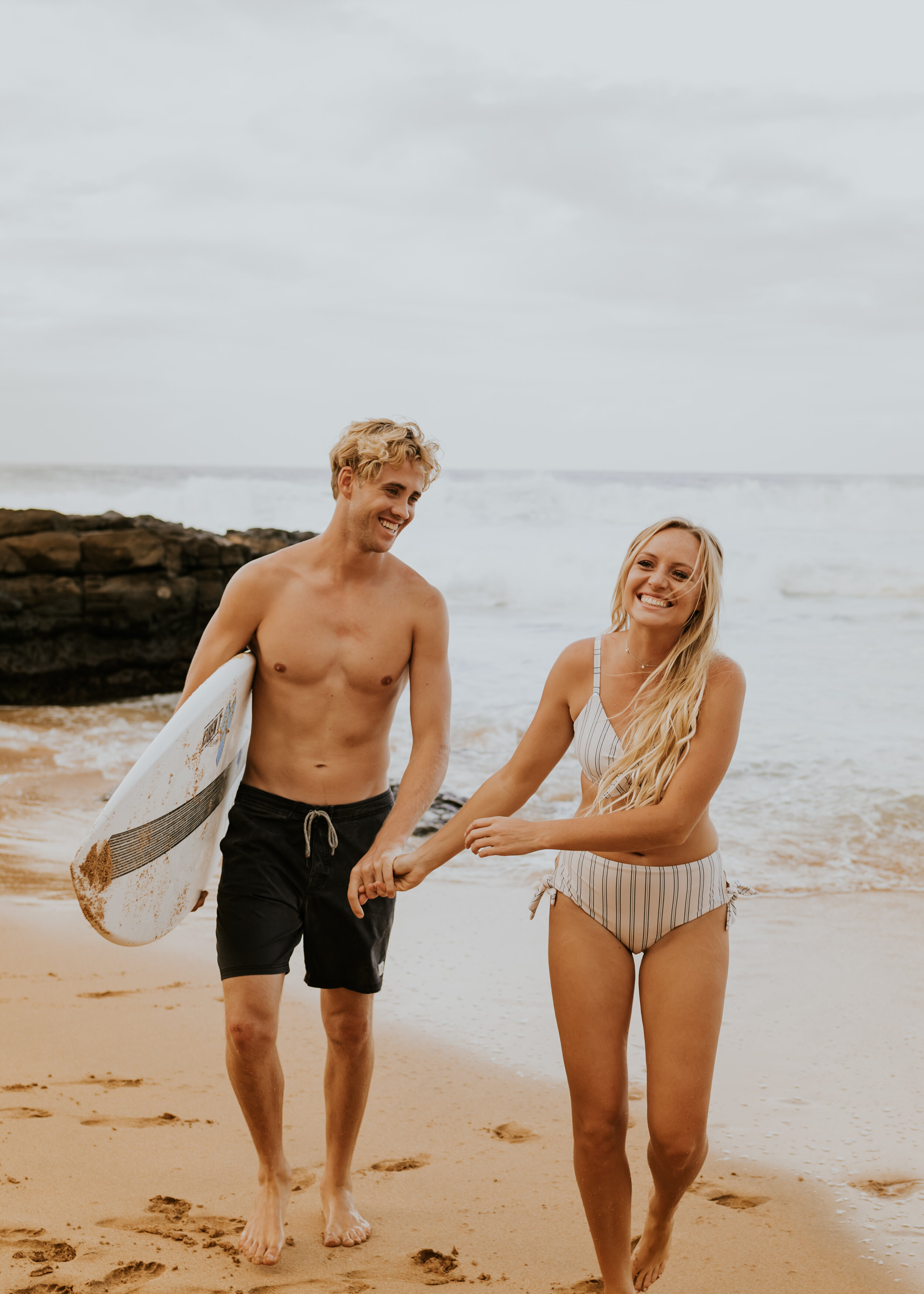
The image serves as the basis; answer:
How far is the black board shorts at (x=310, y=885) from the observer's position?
3.09 metres

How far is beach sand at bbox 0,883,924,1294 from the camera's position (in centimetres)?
287

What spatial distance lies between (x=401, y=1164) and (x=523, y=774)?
142cm

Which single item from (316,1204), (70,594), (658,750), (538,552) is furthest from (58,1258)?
(538,552)

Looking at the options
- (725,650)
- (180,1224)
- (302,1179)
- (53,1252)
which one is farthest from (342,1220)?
(725,650)

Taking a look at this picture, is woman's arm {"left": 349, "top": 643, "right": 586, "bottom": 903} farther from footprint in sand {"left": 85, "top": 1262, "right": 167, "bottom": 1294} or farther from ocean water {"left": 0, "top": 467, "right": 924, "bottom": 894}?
ocean water {"left": 0, "top": 467, "right": 924, "bottom": 894}

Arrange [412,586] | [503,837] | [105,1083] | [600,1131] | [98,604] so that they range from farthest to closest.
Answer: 1. [98,604]
2. [105,1083]
3. [412,586]
4. [503,837]
5. [600,1131]

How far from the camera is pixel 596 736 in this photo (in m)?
2.86

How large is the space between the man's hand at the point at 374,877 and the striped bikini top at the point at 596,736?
0.59 m

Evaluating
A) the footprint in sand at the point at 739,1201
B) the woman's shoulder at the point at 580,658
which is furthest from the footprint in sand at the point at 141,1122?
the woman's shoulder at the point at 580,658

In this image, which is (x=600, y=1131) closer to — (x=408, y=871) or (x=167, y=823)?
(x=408, y=871)

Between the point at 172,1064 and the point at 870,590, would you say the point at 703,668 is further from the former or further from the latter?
the point at 870,590

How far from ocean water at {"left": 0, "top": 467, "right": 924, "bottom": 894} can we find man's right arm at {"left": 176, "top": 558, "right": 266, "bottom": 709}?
2.61 metres

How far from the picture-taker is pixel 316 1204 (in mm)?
3180

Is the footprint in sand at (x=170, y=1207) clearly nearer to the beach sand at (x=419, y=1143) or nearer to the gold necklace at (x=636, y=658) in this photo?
the beach sand at (x=419, y=1143)
